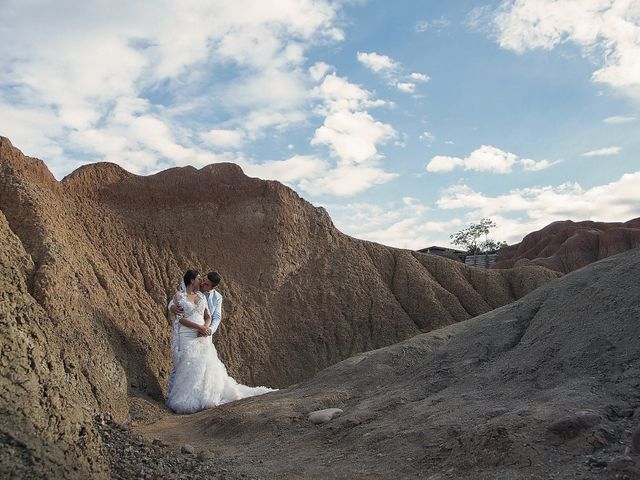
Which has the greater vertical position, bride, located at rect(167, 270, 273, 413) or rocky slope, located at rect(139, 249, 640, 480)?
bride, located at rect(167, 270, 273, 413)

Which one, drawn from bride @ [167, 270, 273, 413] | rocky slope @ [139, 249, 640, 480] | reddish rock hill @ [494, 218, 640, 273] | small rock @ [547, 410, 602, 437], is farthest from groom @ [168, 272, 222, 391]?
reddish rock hill @ [494, 218, 640, 273]

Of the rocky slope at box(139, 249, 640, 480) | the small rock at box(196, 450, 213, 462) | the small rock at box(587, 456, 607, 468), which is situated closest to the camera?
the small rock at box(587, 456, 607, 468)

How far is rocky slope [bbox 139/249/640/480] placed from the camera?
488 centimetres

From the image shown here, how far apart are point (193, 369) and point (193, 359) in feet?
0.60

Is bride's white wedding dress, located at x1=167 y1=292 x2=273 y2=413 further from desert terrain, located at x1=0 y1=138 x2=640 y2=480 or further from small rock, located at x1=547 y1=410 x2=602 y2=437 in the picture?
small rock, located at x1=547 y1=410 x2=602 y2=437

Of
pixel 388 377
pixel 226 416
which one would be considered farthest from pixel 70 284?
pixel 388 377

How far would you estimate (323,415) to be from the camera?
764 centimetres

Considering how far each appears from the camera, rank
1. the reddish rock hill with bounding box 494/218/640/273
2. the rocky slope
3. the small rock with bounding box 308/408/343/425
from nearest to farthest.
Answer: the rocky slope
the small rock with bounding box 308/408/343/425
the reddish rock hill with bounding box 494/218/640/273

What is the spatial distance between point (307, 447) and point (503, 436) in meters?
2.37

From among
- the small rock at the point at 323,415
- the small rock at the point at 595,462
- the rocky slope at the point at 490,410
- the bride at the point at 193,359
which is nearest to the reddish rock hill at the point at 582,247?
the rocky slope at the point at 490,410

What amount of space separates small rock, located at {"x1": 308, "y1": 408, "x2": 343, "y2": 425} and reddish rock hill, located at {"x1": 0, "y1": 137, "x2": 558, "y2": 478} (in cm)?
282

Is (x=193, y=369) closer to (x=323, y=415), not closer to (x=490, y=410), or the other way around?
(x=323, y=415)

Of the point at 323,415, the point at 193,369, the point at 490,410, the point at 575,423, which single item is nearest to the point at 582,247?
the point at 193,369

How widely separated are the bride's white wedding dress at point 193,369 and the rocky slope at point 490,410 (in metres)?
0.58
